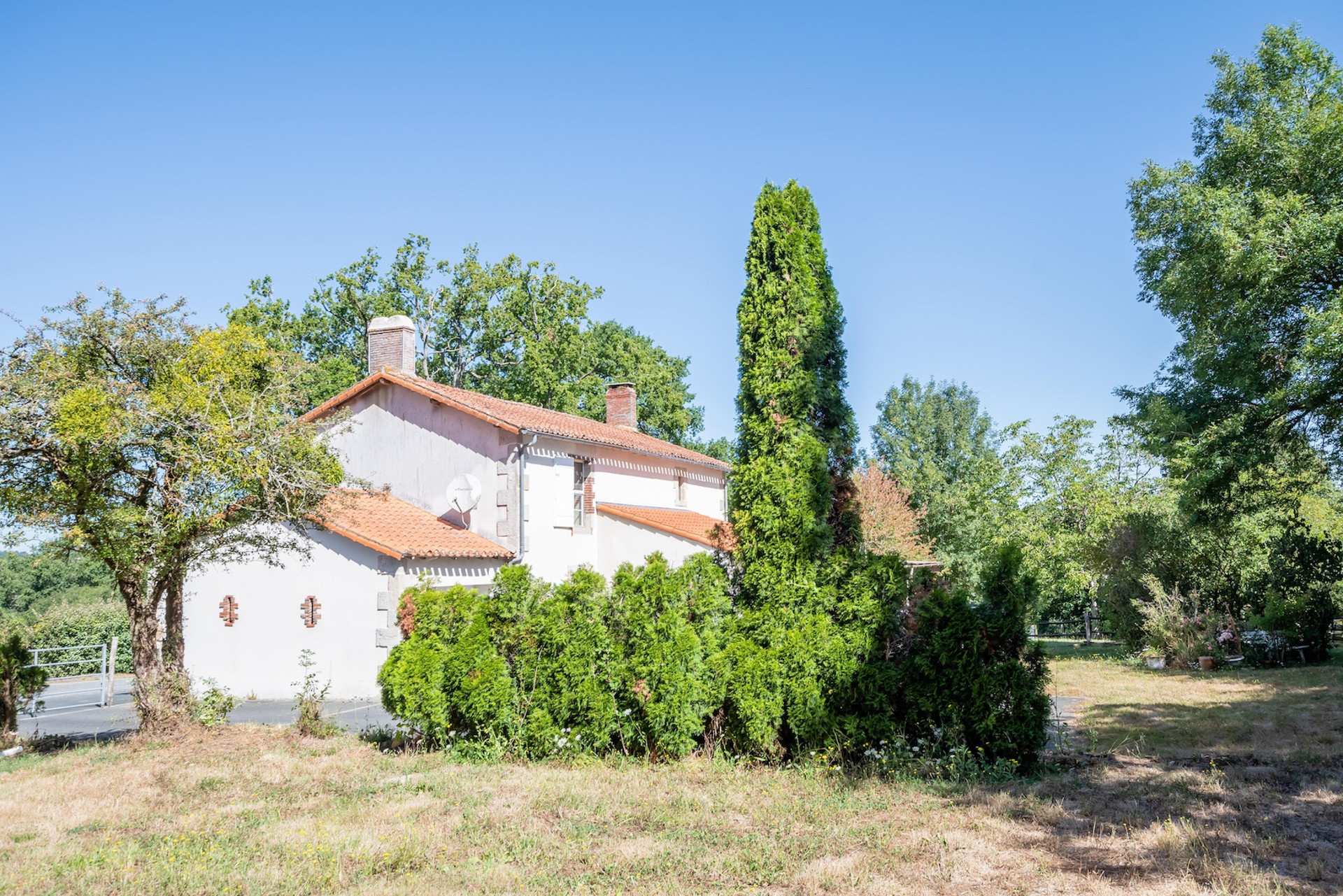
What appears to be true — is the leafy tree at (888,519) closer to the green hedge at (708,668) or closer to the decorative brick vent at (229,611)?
the decorative brick vent at (229,611)

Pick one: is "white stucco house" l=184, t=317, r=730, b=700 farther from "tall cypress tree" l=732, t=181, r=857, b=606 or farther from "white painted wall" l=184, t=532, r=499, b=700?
"tall cypress tree" l=732, t=181, r=857, b=606

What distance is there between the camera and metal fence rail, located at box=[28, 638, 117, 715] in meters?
16.9

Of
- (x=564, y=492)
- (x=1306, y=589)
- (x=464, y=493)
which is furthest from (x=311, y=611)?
(x=1306, y=589)

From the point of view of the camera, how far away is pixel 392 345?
2239cm

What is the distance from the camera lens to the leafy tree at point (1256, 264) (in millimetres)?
14898

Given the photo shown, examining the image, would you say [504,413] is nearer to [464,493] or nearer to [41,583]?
[464,493]

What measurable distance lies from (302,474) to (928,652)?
7.93 m

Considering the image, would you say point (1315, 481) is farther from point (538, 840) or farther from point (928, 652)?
point (538, 840)

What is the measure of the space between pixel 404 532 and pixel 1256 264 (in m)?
17.0

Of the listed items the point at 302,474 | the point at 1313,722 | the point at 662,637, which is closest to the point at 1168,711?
the point at 1313,722

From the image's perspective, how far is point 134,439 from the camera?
33.2 feet

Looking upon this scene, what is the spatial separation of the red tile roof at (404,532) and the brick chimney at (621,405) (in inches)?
390

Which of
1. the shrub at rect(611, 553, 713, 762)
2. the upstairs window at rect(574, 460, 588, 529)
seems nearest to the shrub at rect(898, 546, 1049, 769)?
the shrub at rect(611, 553, 713, 762)

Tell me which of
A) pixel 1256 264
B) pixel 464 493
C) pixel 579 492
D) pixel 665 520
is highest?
pixel 1256 264
